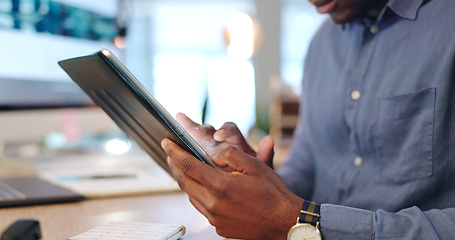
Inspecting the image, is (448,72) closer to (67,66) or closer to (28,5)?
(67,66)

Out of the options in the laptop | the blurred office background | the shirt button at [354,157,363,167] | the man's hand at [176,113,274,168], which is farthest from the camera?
the blurred office background

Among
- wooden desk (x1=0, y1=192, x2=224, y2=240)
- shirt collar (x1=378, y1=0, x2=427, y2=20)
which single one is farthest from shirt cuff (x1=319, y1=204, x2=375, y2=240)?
shirt collar (x1=378, y1=0, x2=427, y2=20)

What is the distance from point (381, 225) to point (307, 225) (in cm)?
10

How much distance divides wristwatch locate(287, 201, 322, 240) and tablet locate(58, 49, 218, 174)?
13cm

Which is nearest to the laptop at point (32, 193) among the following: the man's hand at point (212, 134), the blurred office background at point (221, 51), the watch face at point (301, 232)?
the man's hand at point (212, 134)

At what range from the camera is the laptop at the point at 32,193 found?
0.77 meters

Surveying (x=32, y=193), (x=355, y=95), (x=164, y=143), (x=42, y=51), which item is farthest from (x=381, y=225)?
(x=42, y=51)

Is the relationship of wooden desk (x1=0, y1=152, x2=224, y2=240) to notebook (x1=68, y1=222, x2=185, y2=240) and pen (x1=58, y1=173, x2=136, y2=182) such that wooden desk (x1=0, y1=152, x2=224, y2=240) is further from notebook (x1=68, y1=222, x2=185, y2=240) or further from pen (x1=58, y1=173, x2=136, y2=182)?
pen (x1=58, y1=173, x2=136, y2=182)

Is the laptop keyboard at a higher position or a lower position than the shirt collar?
lower

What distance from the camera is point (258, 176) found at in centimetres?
53

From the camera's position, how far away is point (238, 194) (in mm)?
515

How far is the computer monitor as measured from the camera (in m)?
1.09

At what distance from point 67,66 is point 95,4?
2.79 feet

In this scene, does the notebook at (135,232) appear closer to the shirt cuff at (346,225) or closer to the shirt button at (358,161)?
the shirt cuff at (346,225)
